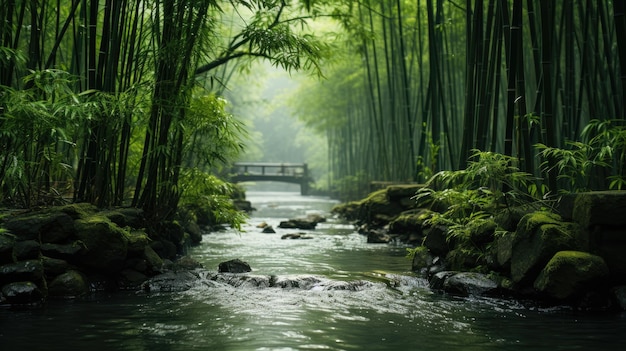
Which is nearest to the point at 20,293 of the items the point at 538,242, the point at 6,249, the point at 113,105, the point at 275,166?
the point at 6,249

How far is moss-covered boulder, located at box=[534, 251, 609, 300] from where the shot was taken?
4.00 m

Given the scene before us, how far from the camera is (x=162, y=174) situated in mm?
6074

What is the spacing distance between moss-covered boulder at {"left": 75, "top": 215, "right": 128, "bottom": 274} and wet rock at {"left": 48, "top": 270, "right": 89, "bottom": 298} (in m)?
0.19

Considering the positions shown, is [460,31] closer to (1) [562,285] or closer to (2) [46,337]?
(1) [562,285]

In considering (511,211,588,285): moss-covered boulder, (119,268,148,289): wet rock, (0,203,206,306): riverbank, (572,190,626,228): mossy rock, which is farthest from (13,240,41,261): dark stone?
(572,190,626,228): mossy rock

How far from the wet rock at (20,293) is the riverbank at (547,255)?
310cm

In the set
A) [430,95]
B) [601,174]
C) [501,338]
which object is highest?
[430,95]

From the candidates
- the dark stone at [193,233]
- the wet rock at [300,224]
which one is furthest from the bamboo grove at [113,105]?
the wet rock at [300,224]

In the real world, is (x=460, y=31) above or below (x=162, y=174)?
above

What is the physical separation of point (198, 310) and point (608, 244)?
288cm

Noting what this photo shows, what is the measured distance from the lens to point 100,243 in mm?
4707

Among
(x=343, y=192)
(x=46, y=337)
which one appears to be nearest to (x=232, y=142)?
(x=46, y=337)

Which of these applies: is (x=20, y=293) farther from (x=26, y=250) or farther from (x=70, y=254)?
(x=70, y=254)

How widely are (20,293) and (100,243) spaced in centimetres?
76
